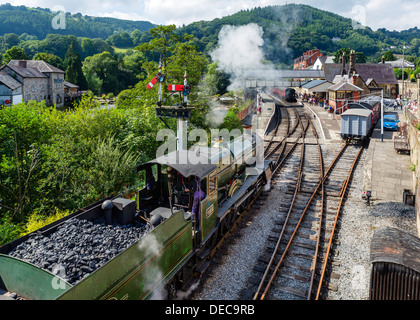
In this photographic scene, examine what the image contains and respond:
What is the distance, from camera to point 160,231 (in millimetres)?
7059

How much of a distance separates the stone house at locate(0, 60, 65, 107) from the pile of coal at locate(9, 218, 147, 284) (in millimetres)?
37874

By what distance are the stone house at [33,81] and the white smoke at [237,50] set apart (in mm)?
26201

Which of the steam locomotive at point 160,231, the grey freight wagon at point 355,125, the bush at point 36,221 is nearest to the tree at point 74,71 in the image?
the grey freight wagon at point 355,125

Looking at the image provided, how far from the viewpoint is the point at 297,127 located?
31.4m

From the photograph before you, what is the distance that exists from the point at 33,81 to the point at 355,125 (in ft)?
141

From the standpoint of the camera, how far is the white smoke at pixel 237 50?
50.8 metres

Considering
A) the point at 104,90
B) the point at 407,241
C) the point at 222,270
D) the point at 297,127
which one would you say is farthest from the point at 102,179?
the point at 104,90

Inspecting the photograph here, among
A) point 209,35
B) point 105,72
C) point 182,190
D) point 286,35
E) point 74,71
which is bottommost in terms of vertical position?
point 182,190

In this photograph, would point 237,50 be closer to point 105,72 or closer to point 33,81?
point 33,81

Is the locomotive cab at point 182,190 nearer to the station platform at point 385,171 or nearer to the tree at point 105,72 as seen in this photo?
the station platform at point 385,171

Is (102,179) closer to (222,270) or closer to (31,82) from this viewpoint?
(222,270)

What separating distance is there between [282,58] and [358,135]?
412 ft

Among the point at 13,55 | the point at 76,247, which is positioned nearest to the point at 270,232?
the point at 76,247

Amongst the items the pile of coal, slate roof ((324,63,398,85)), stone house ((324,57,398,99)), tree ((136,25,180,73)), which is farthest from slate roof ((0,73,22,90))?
slate roof ((324,63,398,85))
